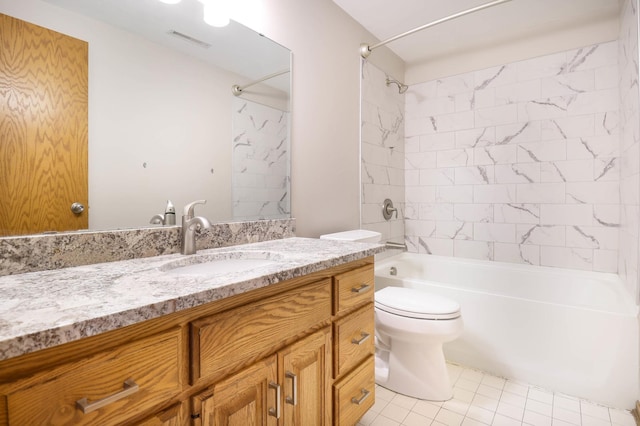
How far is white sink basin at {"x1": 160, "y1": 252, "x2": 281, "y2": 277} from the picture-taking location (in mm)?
1118

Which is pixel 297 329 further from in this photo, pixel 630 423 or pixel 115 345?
pixel 630 423

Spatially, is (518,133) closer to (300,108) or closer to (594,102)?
(594,102)

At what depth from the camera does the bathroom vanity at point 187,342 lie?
0.52 meters

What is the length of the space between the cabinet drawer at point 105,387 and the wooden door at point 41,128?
59 cm

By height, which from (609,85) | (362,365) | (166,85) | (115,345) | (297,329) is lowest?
(362,365)

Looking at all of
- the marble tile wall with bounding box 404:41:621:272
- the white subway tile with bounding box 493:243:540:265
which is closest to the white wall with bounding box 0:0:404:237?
the marble tile wall with bounding box 404:41:621:272

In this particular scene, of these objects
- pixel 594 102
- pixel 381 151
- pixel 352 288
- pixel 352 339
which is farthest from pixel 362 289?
pixel 594 102

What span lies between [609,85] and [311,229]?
87.2 inches

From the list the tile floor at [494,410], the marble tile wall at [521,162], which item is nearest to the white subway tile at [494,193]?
the marble tile wall at [521,162]

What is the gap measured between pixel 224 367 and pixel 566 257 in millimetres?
2532

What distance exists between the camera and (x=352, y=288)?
1.27m

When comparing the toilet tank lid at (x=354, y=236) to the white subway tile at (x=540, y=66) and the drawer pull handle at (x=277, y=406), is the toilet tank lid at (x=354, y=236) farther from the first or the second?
the white subway tile at (x=540, y=66)

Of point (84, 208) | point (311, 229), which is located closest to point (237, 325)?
point (84, 208)

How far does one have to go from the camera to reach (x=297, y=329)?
3.29 ft
